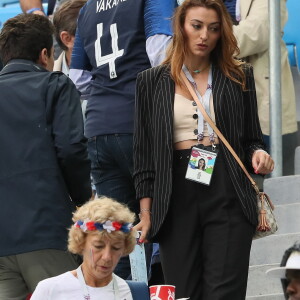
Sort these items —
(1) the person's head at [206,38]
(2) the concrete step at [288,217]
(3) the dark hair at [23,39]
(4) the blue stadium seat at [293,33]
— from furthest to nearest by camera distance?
(4) the blue stadium seat at [293,33] → (2) the concrete step at [288,217] → (3) the dark hair at [23,39] → (1) the person's head at [206,38]

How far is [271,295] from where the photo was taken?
747 centimetres

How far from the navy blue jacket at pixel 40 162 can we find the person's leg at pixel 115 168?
2.47 feet

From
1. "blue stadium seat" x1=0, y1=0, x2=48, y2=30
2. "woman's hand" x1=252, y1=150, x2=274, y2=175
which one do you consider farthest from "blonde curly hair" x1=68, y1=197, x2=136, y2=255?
"blue stadium seat" x1=0, y1=0, x2=48, y2=30

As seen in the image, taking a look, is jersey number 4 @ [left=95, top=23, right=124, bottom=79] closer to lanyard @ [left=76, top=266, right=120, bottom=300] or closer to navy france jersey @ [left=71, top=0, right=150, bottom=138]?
navy france jersey @ [left=71, top=0, right=150, bottom=138]

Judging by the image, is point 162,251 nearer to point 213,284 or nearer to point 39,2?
point 213,284

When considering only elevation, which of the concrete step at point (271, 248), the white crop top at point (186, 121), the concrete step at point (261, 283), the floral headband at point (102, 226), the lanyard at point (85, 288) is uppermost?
the white crop top at point (186, 121)

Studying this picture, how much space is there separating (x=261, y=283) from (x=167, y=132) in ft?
5.69

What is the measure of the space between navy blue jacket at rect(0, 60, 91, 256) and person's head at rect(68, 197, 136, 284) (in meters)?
0.45

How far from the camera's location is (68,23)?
8617mm

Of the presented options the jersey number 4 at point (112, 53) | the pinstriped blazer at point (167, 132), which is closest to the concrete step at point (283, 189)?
the jersey number 4 at point (112, 53)

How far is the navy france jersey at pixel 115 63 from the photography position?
7.38 m

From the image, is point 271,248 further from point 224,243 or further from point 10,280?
point 10,280

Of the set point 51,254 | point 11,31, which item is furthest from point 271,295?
point 11,31

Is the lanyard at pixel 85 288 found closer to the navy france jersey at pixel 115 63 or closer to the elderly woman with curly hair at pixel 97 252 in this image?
the elderly woman with curly hair at pixel 97 252
